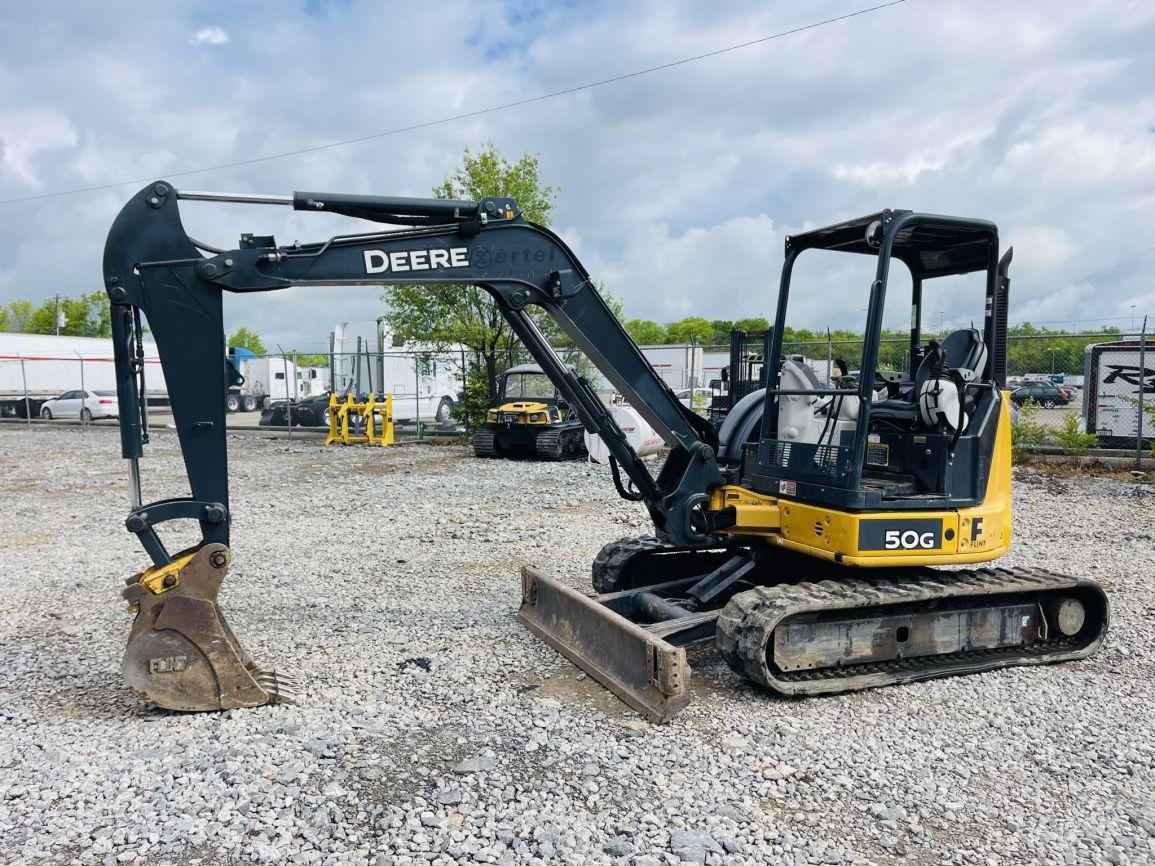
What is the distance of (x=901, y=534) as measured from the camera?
18.0 ft

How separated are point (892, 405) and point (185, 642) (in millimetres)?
4588

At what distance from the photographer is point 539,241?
18.7 ft

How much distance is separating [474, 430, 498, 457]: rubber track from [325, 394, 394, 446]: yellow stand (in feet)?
12.6

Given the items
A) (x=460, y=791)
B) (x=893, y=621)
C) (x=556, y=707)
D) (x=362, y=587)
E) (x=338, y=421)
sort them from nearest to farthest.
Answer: (x=460, y=791) → (x=556, y=707) → (x=893, y=621) → (x=362, y=587) → (x=338, y=421)

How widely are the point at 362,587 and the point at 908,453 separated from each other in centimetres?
476

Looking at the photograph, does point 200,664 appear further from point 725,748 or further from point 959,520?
point 959,520

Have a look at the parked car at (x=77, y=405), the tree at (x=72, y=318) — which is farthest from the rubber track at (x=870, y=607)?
the tree at (x=72, y=318)

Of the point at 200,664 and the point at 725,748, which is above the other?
the point at 200,664

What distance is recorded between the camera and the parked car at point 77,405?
32.2 m

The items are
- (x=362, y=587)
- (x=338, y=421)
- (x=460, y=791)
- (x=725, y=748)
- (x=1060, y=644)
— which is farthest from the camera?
(x=338, y=421)

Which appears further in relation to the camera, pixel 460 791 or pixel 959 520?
pixel 959 520

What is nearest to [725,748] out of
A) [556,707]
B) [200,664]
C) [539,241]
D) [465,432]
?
[556,707]

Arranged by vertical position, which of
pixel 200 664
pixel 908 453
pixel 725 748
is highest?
pixel 908 453

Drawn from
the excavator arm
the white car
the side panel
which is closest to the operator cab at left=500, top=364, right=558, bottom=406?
the white car
